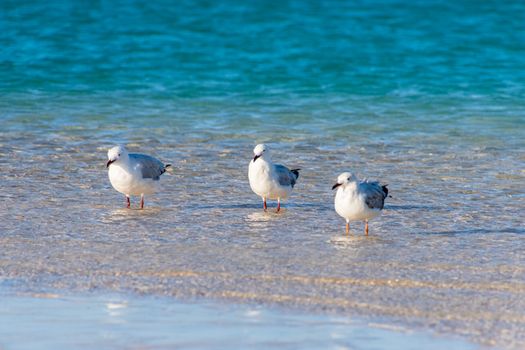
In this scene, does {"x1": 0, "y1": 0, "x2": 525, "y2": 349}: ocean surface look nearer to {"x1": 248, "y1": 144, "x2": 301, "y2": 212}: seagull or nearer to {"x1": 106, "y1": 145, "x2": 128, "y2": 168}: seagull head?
{"x1": 248, "y1": 144, "x2": 301, "y2": 212}: seagull

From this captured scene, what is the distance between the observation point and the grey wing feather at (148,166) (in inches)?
381

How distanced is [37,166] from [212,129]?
3.57 m

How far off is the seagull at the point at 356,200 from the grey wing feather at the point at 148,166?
6.32ft

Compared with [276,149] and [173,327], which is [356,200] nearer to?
[173,327]

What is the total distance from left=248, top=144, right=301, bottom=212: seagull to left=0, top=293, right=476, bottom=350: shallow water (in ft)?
9.98

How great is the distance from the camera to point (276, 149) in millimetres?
13188

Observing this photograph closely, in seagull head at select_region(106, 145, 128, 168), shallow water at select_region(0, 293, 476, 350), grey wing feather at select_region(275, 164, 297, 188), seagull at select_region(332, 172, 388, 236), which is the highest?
seagull head at select_region(106, 145, 128, 168)

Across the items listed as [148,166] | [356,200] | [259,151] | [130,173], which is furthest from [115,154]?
[356,200]

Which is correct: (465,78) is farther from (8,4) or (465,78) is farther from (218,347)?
(218,347)

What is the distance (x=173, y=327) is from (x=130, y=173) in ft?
12.2

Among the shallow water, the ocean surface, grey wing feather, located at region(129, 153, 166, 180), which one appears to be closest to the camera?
the shallow water

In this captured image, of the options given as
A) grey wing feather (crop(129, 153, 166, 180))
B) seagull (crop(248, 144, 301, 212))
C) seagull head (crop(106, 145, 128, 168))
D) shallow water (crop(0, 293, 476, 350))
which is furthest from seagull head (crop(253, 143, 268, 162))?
shallow water (crop(0, 293, 476, 350))

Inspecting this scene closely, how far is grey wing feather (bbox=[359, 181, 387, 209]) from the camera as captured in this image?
8.49 m

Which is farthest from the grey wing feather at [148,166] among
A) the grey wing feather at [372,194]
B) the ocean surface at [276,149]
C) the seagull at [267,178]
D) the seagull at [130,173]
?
the grey wing feather at [372,194]
